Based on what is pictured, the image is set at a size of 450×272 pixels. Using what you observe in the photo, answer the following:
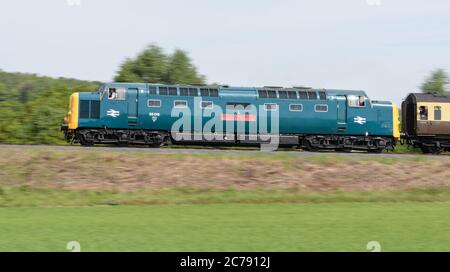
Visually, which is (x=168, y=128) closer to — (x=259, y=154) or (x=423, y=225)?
(x=259, y=154)

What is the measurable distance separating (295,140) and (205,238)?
2504cm

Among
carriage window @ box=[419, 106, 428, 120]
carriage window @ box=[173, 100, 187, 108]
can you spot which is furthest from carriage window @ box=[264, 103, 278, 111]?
carriage window @ box=[419, 106, 428, 120]

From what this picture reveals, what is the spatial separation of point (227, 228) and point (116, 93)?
76.2ft

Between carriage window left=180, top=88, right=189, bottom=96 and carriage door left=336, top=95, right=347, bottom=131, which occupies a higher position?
carriage window left=180, top=88, right=189, bottom=96

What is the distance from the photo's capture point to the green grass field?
11840 mm

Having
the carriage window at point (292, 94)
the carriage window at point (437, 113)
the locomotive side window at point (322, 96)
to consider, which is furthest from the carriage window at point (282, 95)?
the carriage window at point (437, 113)

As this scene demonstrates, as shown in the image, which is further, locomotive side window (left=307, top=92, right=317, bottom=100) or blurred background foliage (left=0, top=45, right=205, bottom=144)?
blurred background foliage (left=0, top=45, right=205, bottom=144)

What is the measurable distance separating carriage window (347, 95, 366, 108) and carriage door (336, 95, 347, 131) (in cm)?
34

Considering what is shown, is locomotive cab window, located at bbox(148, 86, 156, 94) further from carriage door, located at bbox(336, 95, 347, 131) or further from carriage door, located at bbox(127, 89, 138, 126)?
carriage door, located at bbox(336, 95, 347, 131)

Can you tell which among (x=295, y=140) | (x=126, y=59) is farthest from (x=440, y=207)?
(x=126, y=59)

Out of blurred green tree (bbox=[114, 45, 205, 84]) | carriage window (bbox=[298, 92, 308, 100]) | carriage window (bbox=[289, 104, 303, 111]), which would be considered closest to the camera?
carriage window (bbox=[289, 104, 303, 111])

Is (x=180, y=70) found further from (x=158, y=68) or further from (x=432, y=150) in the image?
(x=432, y=150)

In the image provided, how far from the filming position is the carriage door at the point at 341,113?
1479 inches

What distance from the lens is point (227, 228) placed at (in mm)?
14266
